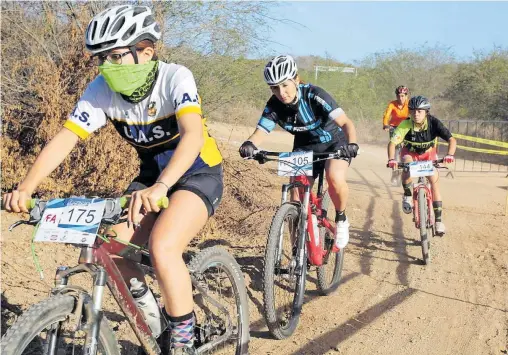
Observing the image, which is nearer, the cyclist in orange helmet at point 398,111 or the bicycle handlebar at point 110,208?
the bicycle handlebar at point 110,208

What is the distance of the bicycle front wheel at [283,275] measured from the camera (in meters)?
4.80

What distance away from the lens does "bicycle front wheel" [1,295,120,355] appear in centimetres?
251

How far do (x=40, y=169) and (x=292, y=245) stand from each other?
8.60 feet

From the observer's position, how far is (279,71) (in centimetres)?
536

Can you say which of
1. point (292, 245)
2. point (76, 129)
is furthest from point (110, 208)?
point (292, 245)

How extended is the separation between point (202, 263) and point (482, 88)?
27.0m

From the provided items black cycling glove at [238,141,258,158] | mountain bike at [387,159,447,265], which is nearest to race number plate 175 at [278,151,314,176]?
black cycling glove at [238,141,258,158]

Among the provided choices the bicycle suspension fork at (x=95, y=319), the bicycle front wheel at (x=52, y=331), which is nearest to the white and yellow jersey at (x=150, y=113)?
the bicycle suspension fork at (x=95, y=319)

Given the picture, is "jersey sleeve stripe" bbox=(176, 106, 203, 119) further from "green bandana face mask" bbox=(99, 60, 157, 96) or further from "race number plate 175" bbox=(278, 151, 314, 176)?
"race number plate 175" bbox=(278, 151, 314, 176)

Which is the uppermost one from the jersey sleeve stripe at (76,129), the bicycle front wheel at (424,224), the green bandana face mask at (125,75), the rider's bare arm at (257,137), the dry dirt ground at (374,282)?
the green bandana face mask at (125,75)

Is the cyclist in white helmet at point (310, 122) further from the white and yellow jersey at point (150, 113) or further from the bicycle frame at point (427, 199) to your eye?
the bicycle frame at point (427, 199)

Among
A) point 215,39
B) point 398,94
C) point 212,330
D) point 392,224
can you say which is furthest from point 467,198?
point 212,330

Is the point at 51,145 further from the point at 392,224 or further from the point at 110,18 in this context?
the point at 392,224

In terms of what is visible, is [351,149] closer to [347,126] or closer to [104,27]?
[347,126]
